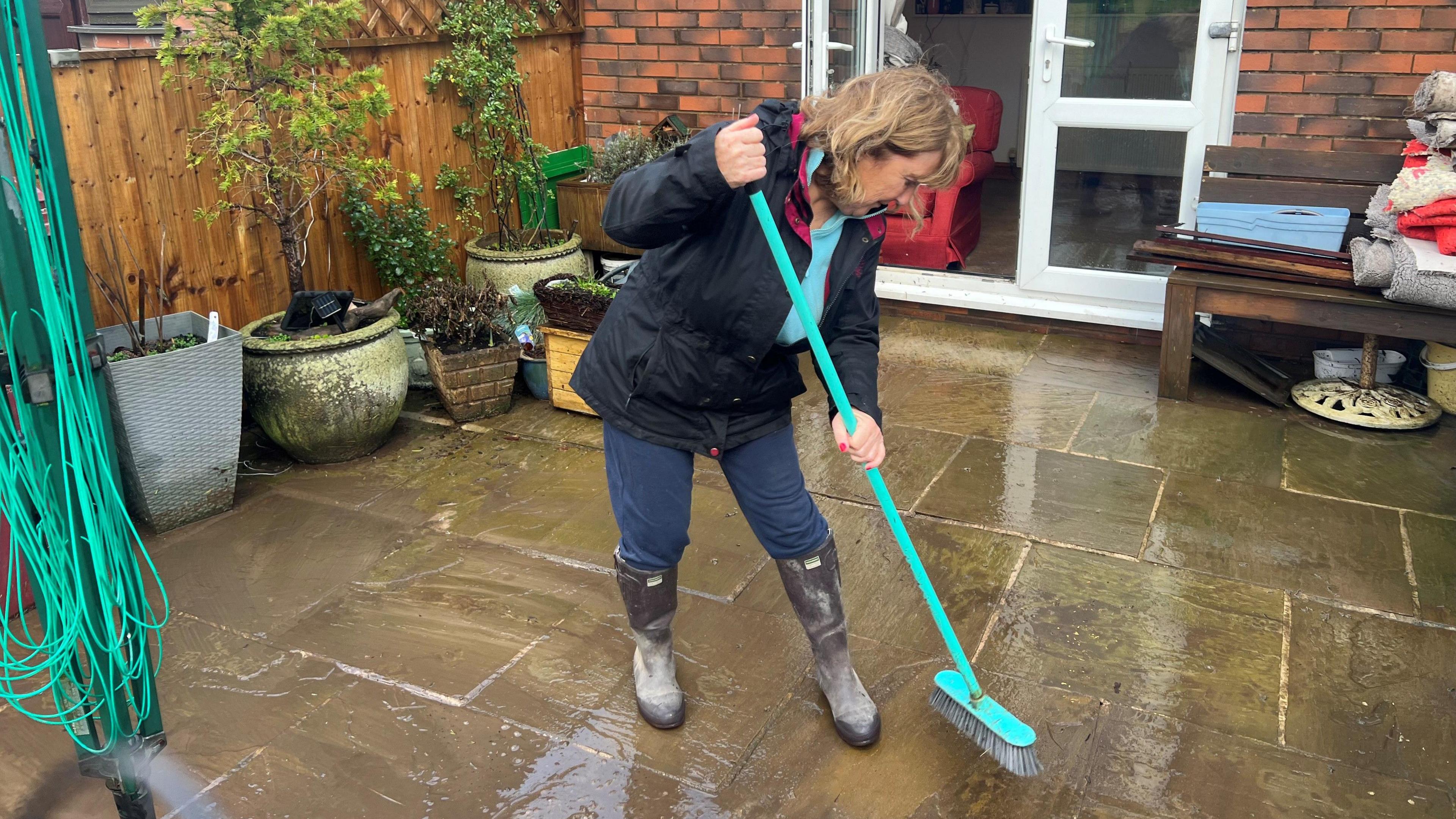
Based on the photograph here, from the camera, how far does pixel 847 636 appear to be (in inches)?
112

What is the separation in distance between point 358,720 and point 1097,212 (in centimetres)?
409

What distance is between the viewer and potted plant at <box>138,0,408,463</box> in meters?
4.05

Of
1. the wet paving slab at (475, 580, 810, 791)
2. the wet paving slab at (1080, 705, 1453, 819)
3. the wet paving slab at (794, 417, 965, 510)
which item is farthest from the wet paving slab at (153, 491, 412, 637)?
the wet paving slab at (1080, 705, 1453, 819)

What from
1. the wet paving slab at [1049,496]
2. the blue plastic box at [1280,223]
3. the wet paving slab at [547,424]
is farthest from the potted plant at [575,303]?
the blue plastic box at [1280,223]

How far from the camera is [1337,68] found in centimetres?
463

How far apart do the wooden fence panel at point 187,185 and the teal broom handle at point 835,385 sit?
2258 mm

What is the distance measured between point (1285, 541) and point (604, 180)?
11.7 feet

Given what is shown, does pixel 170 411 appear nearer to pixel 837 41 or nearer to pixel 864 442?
pixel 864 442

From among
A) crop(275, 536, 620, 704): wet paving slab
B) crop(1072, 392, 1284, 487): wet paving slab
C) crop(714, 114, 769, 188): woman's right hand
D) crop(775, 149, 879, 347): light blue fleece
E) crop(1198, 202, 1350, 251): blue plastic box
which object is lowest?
crop(275, 536, 620, 704): wet paving slab

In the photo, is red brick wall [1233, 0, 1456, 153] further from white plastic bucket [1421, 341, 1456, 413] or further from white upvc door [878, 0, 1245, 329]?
white plastic bucket [1421, 341, 1456, 413]

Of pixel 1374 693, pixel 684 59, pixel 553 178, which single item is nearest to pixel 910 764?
pixel 1374 693

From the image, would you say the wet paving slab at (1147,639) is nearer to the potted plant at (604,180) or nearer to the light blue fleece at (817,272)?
the light blue fleece at (817,272)

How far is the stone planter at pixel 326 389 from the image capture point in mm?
4121

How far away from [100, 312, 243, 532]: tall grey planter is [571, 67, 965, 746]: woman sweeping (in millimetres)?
1758
